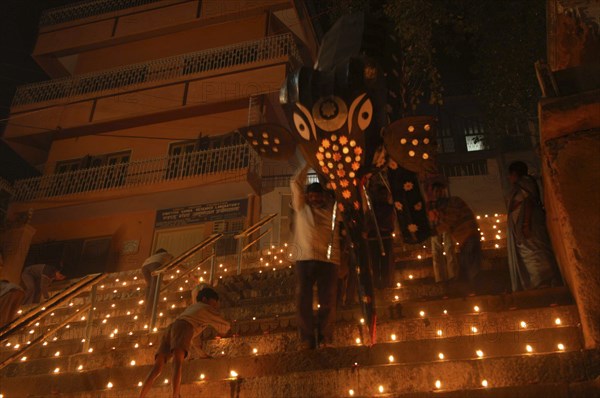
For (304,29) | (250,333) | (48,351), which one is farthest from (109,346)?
(304,29)

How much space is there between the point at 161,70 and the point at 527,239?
580 inches

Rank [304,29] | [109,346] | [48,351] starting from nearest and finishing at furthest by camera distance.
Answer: [109,346] < [48,351] < [304,29]

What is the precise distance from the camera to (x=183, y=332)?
5102 millimetres

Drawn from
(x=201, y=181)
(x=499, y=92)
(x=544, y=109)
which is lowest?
(x=544, y=109)

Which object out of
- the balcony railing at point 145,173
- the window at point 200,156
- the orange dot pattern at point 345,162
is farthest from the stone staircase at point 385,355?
the window at point 200,156

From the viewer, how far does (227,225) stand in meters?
15.2

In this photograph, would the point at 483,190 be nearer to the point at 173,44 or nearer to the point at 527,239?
the point at 173,44

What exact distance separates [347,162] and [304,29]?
14168 millimetres

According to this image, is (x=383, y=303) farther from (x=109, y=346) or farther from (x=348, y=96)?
(x=109, y=346)

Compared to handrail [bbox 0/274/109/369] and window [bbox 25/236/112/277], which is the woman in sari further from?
window [bbox 25/236/112/277]

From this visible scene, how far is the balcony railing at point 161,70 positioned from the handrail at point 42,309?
429 inches

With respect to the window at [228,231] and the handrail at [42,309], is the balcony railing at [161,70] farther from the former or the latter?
the handrail at [42,309]

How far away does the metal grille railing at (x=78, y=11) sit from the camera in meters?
19.5

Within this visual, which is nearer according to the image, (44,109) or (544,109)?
(544,109)
